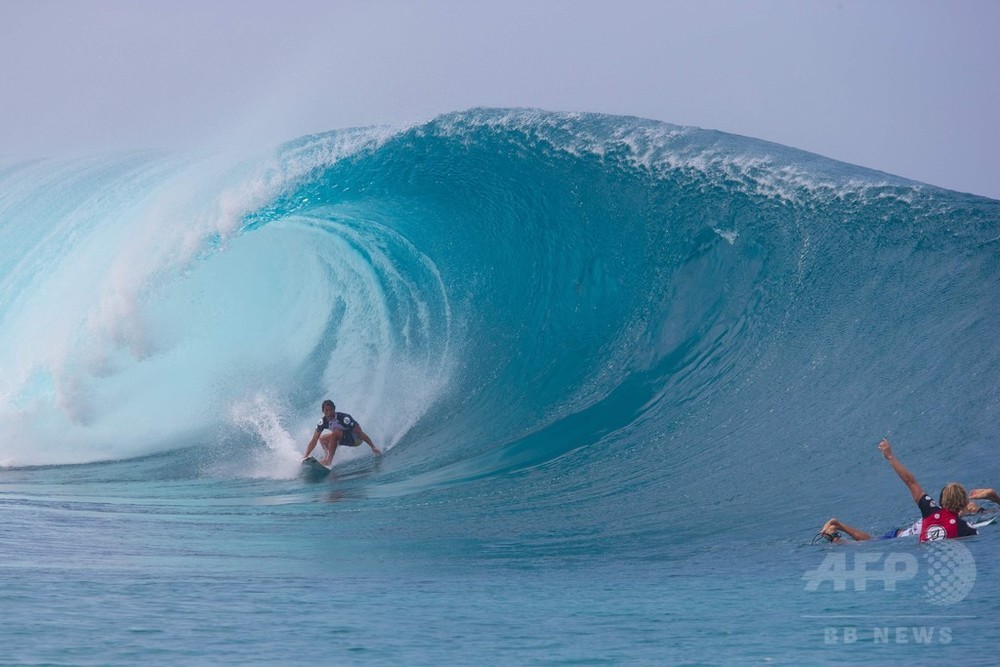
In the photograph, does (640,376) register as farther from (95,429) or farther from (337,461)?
(95,429)

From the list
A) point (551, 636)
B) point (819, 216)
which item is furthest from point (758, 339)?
point (551, 636)

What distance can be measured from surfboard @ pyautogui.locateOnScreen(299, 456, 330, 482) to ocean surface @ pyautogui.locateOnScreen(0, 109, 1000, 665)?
0.10 meters

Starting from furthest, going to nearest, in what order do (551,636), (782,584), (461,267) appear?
(461,267)
(782,584)
(551,636)

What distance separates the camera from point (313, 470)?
9.82 metres

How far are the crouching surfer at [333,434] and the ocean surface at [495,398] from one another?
34 centimetres

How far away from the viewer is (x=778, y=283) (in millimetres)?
10859

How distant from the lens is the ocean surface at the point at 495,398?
15.1 ft

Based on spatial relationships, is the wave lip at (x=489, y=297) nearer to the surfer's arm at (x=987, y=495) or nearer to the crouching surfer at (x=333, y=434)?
the crouching surfer at (x=333, y=434)

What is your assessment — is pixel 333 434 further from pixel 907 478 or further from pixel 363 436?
pixel 907 478

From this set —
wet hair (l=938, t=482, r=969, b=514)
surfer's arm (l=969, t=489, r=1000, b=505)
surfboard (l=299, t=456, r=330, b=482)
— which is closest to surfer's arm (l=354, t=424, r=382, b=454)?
surfboard (l=299, t=456, r=330, b=482)

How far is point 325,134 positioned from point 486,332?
3792 mm

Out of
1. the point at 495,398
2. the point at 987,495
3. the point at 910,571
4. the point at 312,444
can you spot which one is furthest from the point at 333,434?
the point at 910,571

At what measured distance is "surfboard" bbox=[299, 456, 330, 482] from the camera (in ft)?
31.9

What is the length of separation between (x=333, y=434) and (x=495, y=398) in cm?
186
